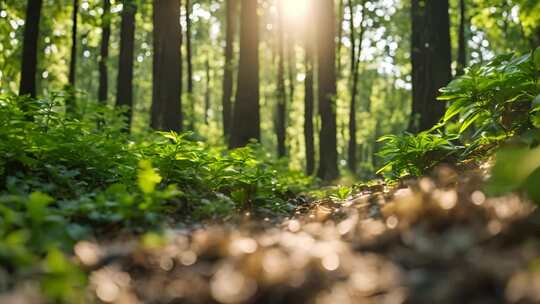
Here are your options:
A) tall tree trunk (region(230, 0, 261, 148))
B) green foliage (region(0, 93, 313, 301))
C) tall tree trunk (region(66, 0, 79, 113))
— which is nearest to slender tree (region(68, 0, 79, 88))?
tall tree trunk (region(66, 0, 79, 113))

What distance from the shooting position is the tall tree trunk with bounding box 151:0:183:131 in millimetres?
10797

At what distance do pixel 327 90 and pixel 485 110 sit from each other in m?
10.1

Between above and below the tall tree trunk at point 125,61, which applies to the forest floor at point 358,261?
below

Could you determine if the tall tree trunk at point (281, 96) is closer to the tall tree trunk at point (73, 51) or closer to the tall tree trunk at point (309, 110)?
the tall tree trunk at point (309, 110)

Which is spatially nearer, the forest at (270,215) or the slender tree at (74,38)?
the forest at (270,215)

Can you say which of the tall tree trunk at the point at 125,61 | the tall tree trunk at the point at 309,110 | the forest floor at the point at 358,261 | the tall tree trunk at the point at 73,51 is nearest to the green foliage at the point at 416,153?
the forest floor at the point at 358,261

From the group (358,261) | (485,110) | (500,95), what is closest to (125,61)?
(485,110)

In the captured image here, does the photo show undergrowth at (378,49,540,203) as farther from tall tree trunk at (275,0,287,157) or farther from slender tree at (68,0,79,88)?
tall tree trunk at (275,0,287,157)

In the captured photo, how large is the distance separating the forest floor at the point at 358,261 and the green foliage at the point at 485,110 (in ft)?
6.51

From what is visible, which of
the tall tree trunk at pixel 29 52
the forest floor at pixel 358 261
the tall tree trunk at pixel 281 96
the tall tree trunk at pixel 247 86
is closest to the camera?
the forest floor at pixel 358 261

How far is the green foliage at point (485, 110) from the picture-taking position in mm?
5152

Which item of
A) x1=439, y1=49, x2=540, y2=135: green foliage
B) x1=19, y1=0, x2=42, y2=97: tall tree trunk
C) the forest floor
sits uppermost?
x1=19, y1=0, x2=42, y2=97: tall tree trunk

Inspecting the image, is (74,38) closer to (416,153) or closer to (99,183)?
(99,183)

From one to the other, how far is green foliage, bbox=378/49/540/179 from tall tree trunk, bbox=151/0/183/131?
592 cm
